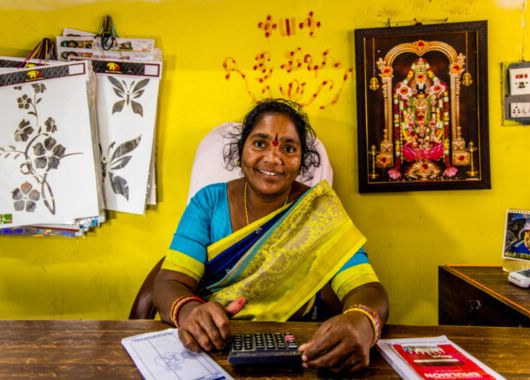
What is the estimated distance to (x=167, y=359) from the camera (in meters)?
0.89

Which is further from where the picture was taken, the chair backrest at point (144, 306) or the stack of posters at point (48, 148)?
the stack of posters at point (48, 148)

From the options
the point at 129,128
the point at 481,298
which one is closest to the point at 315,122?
the point at 129,128

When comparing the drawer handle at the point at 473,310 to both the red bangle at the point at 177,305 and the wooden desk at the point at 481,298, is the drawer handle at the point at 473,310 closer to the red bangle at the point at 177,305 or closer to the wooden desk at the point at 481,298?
the wooden desk at the point at 481,298

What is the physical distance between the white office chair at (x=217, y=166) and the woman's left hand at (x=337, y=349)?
1.02 meters

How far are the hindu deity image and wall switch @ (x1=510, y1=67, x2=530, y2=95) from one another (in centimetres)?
22

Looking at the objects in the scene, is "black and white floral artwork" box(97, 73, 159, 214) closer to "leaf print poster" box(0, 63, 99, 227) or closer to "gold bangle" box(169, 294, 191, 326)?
"leaf print poster" box(0, 63, 99, 227)

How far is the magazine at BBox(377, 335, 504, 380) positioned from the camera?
803 millimetres

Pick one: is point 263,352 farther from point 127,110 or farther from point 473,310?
point 127,110

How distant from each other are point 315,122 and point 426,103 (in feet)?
1.75

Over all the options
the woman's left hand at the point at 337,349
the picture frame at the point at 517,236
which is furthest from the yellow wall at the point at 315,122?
the woman's left hand at the point at 337,349

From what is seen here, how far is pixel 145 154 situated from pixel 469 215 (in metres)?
1.62

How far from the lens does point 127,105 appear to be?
2.06 meters

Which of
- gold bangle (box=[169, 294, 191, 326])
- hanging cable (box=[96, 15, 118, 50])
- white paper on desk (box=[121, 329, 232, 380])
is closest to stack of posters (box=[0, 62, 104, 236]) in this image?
hanging cable (box=[96, 15, 118, 50])

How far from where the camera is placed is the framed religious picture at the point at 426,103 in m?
1.99
